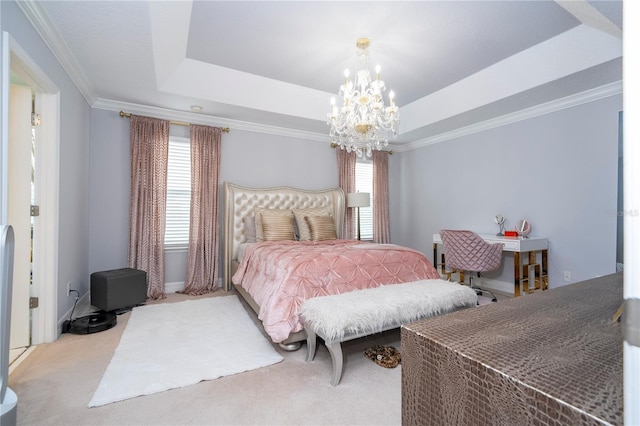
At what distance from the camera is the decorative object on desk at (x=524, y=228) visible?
3893 millimetres

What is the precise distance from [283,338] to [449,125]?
3.88 meters

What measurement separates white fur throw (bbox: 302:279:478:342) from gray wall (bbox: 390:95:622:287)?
2.09 m

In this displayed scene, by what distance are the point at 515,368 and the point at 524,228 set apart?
429 cm

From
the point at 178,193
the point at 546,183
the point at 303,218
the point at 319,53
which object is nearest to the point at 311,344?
the point at 303,218

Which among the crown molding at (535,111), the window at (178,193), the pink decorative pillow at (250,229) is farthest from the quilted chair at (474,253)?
the window at (178,193)

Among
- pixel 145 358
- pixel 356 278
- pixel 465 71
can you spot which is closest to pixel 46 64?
pixel 145 358

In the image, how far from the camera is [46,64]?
238 cm

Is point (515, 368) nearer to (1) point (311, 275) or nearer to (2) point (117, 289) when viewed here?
(1) point (311, 275)

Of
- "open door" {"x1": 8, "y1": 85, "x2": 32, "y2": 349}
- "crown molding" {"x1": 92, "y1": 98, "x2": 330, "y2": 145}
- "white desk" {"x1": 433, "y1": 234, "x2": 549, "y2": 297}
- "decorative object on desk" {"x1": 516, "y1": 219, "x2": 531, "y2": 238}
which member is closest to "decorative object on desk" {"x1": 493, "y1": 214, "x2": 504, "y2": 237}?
"decorative object on desk" {"x1": 516, "y1": 219, "x2": 531, "y2": 238}

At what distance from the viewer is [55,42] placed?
241 cm

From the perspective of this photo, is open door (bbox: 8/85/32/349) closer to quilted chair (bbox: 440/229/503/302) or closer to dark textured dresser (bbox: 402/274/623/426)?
dark textured dresser (bbox: 402/274/623/426)

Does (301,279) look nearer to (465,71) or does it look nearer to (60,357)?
(60,357)

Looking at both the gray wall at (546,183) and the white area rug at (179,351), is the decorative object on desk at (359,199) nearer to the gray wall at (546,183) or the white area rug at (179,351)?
the gray wall at (546,183)

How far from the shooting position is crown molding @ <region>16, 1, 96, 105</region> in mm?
2030
